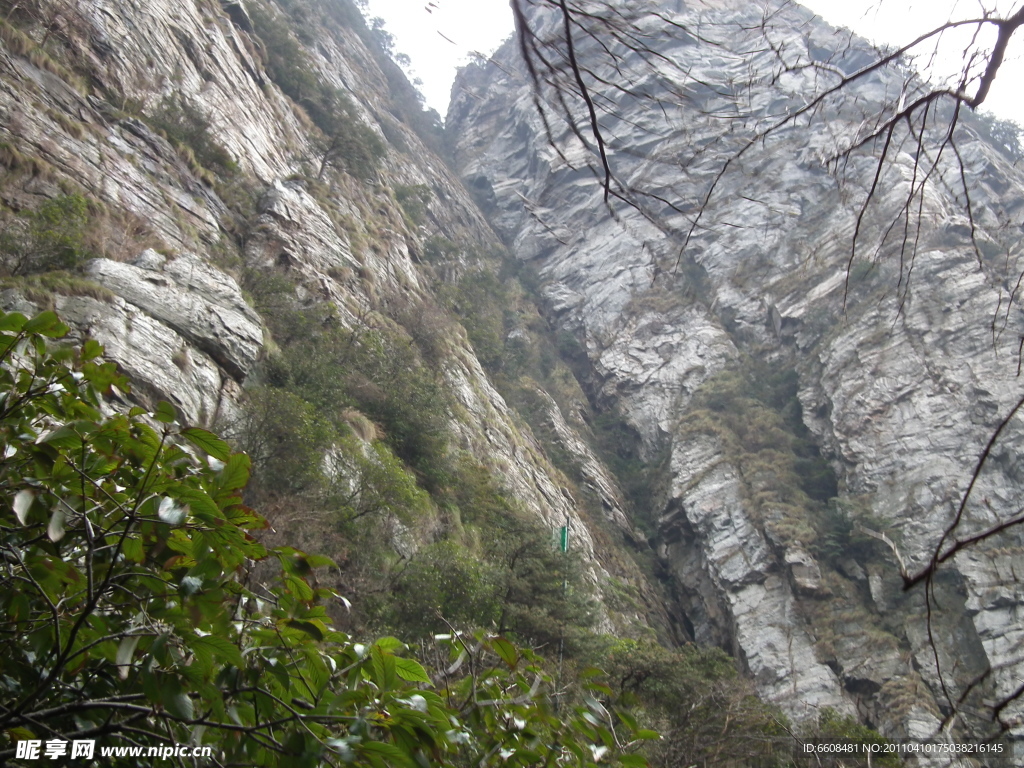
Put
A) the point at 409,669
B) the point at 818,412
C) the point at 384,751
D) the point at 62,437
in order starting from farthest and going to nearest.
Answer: the point at 818,412, the point at 409,669, the point at 62,437, the point at 384,751

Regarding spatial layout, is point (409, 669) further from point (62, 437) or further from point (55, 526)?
point (62, 437)

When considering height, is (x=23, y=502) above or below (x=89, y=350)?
below

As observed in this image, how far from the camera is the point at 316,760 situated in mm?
1073

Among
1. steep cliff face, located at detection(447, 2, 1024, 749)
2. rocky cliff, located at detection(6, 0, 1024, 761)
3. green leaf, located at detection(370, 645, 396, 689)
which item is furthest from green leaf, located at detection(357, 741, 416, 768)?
steep cliff face, located at detection(447, 2, 1024, 749)

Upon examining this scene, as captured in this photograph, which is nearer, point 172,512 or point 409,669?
point 172,512

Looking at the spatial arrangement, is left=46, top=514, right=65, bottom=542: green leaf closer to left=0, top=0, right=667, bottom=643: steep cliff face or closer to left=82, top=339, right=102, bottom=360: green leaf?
left=82, top=339, right=102, bottom=360: green leaf

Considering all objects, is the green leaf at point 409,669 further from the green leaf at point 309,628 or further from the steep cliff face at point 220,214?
the steep cliff face at point 220,214

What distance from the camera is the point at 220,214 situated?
40.8 feet

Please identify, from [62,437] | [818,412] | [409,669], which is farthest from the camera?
[818,412]

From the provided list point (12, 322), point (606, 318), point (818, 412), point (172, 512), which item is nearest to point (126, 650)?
point (172, 512)

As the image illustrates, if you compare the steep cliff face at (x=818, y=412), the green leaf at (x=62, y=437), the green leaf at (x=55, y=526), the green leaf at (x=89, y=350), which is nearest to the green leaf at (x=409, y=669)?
the green leaf at (x=55, y=526)

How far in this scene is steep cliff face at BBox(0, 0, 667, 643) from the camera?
7584 millimetres

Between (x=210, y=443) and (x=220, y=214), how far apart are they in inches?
506

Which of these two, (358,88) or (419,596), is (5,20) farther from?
(358,88)
